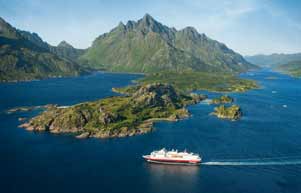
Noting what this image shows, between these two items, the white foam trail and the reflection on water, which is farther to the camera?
the white foam trail

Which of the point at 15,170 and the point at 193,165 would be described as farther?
the point at 193,165

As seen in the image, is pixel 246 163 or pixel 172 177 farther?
pixel 246 163

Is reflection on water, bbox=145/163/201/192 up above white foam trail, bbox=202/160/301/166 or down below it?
below

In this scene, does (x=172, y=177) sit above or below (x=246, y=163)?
below

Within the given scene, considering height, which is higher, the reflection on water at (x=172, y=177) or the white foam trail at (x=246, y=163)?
the white foam trail at (x=246, y=163)

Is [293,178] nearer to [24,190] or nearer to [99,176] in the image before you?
[99,176]

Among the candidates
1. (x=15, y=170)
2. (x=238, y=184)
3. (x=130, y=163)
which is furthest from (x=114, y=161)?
(x=238, y=184)

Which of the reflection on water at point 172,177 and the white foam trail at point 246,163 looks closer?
the reflection on water at point 172,177

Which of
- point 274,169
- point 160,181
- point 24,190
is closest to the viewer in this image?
point 24,190
